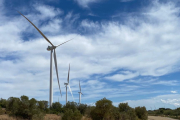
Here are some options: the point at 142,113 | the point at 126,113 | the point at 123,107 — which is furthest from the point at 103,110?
the point at 142,113

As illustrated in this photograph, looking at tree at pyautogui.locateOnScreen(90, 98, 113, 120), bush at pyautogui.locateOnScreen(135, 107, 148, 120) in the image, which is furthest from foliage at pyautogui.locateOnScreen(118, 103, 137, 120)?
tree at pyautogui.locateOnScreen(90, 98, 113, 120)

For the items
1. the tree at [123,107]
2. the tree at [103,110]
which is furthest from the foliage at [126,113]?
the tree at [103,110]

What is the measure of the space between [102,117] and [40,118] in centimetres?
1160

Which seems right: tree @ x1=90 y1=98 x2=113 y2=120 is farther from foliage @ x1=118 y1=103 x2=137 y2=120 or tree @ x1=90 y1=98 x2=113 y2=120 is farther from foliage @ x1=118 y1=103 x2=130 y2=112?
foliage @ x1=118 y1=103 x2=130 y2=112

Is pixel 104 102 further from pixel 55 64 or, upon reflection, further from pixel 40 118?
pixel 55 64

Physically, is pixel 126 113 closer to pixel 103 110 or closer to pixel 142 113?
pixel 103 110

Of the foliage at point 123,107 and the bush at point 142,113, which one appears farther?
the bush at point 142,113

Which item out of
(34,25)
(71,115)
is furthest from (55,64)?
(71,115)

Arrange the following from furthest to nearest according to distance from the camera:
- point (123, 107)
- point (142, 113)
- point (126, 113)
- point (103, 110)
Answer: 1. point (142, 113)
2. point (123, 107)
3. point (126, 113)
4. point (103, 110)

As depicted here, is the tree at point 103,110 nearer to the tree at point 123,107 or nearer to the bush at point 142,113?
the tree at point 123,107

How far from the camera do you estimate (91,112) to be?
41.4 meters

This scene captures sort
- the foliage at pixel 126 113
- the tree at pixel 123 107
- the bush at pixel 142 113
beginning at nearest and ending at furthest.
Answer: the foliage at pixel 126 113 < the tree at pixel 123 107 < the bush at pixel 142 113

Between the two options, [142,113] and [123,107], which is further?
[142,113]

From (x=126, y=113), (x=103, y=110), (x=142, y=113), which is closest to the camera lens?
(x=103, y=110)
